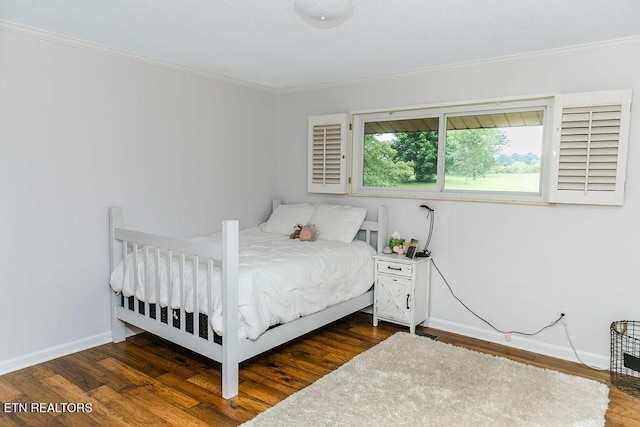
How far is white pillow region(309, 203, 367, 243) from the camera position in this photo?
3939mm

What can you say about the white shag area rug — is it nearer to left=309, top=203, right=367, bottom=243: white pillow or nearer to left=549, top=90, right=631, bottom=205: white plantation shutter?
left=309, top=203, right=367, bottom=243: white pillow

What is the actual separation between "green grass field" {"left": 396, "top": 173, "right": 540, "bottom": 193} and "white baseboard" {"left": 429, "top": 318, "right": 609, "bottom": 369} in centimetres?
117

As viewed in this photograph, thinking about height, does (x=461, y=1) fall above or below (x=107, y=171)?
above

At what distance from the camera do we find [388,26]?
105 inches

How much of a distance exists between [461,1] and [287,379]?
2.45m

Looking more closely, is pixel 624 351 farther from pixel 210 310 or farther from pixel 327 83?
pixel 327 83

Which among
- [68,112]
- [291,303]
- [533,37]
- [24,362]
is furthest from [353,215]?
[24,362]

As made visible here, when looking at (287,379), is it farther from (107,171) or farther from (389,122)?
(389,122)

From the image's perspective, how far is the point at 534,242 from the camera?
330 cm

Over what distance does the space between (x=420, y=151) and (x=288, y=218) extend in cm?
144

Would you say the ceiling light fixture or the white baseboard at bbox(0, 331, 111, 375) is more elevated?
the ceiling light fixture

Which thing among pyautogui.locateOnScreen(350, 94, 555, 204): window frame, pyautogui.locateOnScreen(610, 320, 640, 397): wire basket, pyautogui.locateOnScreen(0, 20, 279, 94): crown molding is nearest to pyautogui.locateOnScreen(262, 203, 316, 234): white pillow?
pyautogui.locateOnScreen(350, 94, 555, 204): window frame

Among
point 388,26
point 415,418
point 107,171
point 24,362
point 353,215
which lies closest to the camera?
point 415,418

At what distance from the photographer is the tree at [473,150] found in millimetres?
3561
